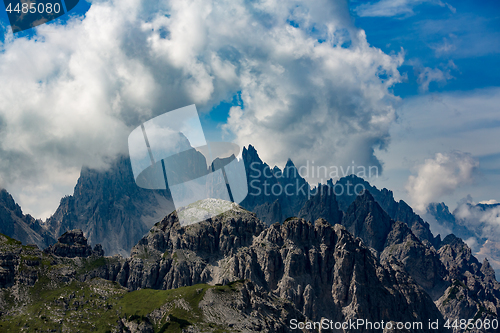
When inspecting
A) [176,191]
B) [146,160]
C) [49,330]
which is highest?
[176,191]

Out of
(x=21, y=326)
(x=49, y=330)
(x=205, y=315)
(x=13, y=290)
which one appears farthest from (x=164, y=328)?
(x=13, y=290)

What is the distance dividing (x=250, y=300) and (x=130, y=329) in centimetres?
4716

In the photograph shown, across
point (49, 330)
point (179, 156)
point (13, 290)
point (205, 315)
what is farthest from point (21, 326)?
point (179, 156)

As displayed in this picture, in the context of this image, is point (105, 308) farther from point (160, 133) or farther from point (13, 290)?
point (160, 133)

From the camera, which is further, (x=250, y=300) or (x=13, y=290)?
(x=13, y=290)

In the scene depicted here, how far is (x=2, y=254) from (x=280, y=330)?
417 feet

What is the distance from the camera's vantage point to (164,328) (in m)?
164

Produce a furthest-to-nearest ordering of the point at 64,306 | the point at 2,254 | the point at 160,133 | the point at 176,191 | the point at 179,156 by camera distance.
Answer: the point at 2,254
the point at 64,306
the point at 176,191
the point at 179,156
the point at 160,133

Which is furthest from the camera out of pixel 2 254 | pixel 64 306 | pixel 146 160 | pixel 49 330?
pixel 2 254

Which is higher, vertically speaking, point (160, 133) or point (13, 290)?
point (160, 133)

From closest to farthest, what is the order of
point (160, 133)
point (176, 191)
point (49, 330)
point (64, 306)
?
point (160, 133) → point (176, 191) → point (49, 330) → point (64, 306)

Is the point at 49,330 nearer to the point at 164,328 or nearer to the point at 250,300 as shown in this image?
the point at 164,328

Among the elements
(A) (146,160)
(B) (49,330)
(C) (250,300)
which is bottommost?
(B) (49,330)

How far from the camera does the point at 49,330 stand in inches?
A: 6698
